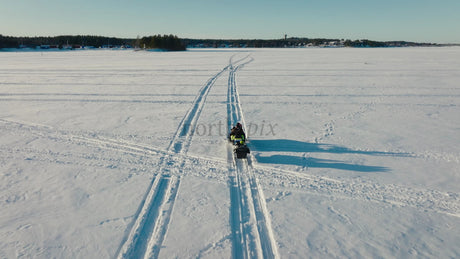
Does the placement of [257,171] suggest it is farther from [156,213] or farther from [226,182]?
[156,213]

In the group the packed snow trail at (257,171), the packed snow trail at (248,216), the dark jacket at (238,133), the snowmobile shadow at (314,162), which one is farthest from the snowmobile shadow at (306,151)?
the packed snow trail at (248,216)

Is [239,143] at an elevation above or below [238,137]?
below

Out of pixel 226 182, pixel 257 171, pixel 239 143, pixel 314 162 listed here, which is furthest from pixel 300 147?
pixel 226 182

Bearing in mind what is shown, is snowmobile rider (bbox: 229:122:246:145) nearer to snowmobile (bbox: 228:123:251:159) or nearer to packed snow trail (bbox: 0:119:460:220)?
snowmobile (bbox: 228:123:251:159)

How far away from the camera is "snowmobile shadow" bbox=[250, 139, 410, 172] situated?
7.04m

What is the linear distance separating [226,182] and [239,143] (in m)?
1.63

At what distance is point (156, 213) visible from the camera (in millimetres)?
5094

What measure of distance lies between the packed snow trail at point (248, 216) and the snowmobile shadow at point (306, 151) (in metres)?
0.80

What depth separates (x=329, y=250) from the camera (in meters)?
4.28

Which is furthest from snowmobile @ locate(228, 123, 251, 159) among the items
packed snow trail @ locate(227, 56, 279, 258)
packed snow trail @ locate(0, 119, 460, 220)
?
packed snow trail @ locate(0, 119, 460, 220)

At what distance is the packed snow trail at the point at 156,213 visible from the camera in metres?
4.25

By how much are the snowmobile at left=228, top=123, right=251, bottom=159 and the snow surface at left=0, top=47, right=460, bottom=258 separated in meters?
0.27

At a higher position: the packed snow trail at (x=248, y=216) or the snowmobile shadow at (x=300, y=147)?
the snowmobile shadow at (x=300, y=147)

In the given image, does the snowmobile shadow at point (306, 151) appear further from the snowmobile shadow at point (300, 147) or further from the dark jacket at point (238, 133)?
the dark jacket at point (238, 133)
